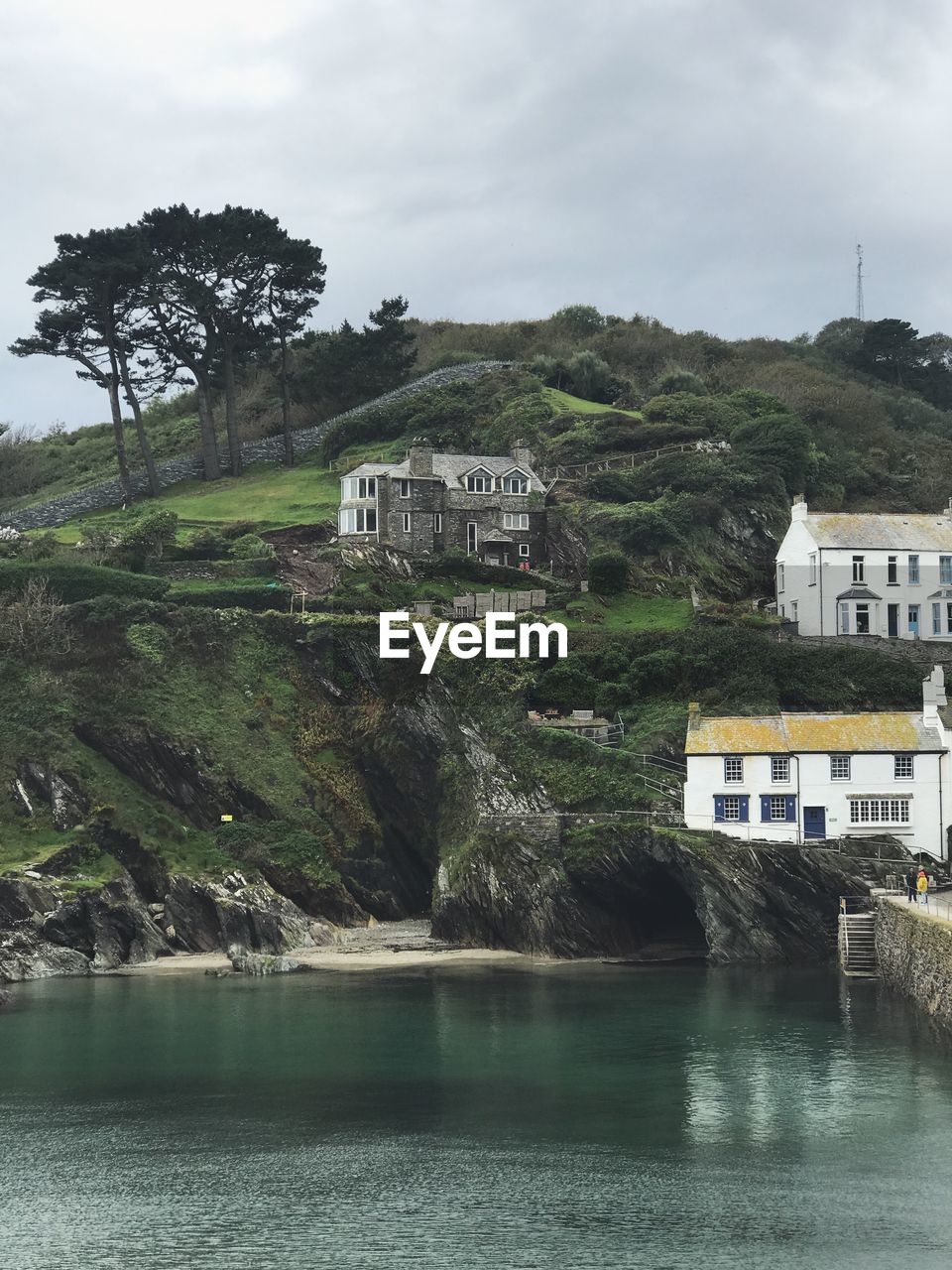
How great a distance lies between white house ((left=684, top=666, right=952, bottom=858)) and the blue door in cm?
5

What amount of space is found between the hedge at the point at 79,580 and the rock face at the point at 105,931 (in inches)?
906

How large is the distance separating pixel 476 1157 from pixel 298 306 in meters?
91.9

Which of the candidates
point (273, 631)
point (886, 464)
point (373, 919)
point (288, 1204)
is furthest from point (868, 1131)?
point (886, 464)

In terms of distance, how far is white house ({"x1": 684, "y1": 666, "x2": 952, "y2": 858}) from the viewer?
79625 millimetres

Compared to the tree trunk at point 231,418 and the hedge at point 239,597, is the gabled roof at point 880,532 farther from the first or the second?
the tree trunk at point 231,418

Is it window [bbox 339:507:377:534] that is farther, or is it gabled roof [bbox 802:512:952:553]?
window [bbox 339:507:377:534]

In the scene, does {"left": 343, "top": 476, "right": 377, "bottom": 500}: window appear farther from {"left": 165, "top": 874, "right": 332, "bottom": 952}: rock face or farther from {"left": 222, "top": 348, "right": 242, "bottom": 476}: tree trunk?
{"left": 165, "top": 874, "right": 332, "bottom": 952}: rock face

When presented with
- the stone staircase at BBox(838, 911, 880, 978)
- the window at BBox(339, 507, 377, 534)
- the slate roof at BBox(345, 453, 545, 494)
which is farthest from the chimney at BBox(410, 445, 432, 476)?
the stone staircase at BBox(838, 911, 880, 978)

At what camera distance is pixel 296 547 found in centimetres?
10681

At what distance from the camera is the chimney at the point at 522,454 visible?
118 metres

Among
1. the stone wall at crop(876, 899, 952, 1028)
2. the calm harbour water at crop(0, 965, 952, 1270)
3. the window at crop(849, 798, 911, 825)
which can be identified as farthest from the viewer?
the window at crop(849, 798, 911, 825)

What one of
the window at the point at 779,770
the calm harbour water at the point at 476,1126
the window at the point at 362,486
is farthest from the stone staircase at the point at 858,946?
the window at the point at 362,486

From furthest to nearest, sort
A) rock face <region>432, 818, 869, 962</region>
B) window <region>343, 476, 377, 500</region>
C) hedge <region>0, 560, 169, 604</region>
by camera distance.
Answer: window <region>343, 476, 377, 500</region> < hedge <region>0, 560, 169, 604</region> < rock face <region>432, 818, 869, 962</region>

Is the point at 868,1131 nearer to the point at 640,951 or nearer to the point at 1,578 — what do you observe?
the point at 640,951
